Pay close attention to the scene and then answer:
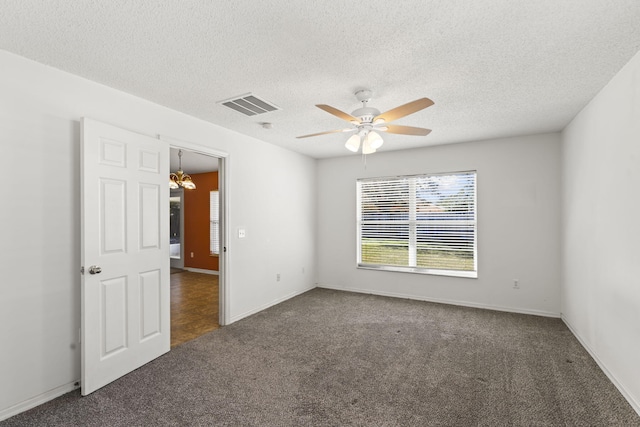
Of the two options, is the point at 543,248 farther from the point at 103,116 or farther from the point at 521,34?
the point at 103,116

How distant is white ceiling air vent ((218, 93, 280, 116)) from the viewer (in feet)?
9.48

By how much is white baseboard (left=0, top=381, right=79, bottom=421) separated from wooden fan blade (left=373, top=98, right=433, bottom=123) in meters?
3.21

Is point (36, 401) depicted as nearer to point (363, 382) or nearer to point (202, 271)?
point (363, 382)

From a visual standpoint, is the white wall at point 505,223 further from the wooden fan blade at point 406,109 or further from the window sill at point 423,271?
the wooden fan blade at point 406,109

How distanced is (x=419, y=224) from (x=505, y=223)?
1.20 meters

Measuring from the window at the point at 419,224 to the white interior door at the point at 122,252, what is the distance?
3.41 m

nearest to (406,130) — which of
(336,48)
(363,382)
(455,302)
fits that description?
(336,48)

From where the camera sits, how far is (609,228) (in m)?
2.61

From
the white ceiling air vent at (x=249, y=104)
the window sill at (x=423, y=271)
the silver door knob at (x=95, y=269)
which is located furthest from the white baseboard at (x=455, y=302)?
the silver door knob at (x=95, y=269)

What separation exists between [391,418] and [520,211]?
137 inches

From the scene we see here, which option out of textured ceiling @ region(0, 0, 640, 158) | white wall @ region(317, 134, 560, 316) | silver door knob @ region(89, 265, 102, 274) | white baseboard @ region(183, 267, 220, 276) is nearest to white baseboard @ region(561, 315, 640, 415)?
white wall @ region(317, 134, 560, 316)

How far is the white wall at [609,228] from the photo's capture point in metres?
2.21

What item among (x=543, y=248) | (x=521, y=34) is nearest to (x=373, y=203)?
(x=543, y=248)

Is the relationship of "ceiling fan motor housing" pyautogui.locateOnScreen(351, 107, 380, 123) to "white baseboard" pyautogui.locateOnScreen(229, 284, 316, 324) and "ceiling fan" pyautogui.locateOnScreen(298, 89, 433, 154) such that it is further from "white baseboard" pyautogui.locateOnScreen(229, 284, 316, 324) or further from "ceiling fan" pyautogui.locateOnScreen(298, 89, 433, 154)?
"white baseboard" pyautogui.locateOnScreen(229, 284, 316, 324)
